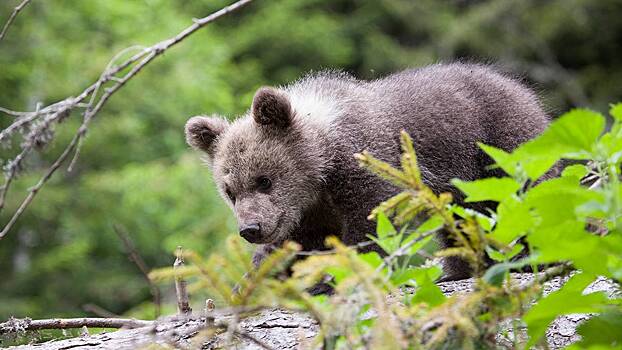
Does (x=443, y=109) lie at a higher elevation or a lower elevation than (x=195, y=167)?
lower

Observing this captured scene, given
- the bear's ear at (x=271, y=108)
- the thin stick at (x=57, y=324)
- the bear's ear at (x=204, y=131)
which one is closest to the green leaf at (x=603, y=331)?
the thin stick at (x=57, y=324)

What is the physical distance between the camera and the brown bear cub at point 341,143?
4543 mm

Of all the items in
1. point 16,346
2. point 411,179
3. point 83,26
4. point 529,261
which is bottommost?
point 529,261

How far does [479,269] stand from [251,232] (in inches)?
92.6

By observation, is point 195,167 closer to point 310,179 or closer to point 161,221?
point 161,221

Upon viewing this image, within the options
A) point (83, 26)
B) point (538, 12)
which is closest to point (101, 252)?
point (83, 26)

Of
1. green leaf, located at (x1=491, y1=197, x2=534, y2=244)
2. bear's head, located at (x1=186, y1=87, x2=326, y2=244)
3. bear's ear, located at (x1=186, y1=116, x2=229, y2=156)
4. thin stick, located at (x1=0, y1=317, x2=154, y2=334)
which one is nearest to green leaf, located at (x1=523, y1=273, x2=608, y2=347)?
green leaf, located at (x1=491, y1=197, x2=534, y2=244)

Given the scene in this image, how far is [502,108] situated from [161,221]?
8069mm

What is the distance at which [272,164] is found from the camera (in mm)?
4699

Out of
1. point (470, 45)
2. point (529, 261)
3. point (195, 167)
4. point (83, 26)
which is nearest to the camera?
point (529, 261)

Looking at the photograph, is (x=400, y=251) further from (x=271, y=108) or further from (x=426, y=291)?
(x=271, y=108)

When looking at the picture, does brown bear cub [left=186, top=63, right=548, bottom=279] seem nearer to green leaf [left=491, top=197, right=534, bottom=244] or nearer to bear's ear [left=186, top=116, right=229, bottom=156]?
bear's ear [left=186, top=116, right=229, bottom=156]

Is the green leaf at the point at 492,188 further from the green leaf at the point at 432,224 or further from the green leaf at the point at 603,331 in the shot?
the green leaf at the point at 603,331

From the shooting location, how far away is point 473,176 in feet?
16.1
